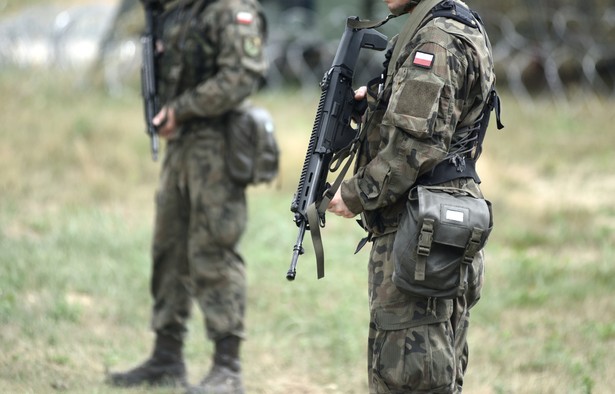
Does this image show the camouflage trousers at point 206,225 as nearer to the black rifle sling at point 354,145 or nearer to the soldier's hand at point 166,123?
the soldier's hand at point 166,123

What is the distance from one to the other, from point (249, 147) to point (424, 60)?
68.8 inches

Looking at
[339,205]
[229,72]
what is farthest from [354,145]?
[229,72]

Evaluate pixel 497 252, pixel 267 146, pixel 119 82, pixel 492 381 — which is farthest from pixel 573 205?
pixel 119 82

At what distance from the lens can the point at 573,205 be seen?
8742 millimetres

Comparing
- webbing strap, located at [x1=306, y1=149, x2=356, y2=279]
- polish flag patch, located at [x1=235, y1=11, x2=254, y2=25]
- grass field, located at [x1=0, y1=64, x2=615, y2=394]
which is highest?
polish flag patch, located at [x1=235, y1=11, x2=254, y2=25]

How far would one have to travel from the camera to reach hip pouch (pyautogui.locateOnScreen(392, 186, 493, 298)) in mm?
3369

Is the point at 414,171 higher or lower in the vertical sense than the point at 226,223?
higher

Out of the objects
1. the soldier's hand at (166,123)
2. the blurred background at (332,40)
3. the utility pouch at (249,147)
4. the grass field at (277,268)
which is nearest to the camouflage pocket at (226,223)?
the utility pouch at (249,147)

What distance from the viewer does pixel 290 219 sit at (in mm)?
8617

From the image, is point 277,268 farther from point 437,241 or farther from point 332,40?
point 332,40

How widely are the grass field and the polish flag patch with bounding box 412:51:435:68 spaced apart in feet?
7.23

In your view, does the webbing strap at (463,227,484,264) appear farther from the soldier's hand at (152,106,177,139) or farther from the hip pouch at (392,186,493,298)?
the soldier's hand at (152,106,177,139)

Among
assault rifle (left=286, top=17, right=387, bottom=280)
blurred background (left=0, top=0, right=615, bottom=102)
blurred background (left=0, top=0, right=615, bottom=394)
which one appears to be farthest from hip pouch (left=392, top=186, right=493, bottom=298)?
blurred background (left=0, top=0, right=615, bottom=102)

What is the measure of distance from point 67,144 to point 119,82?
116 inches
